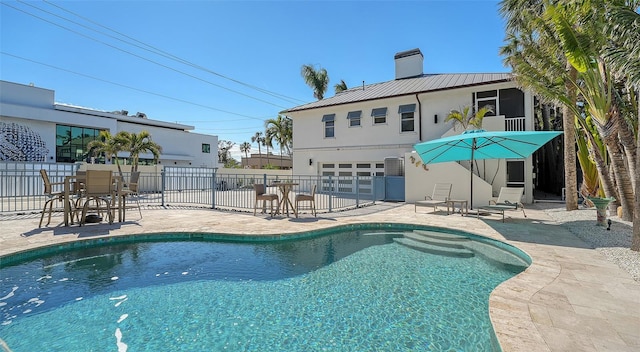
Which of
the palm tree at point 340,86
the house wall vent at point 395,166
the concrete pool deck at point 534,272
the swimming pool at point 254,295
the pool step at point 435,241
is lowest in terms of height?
the swimming pool at point 254,295

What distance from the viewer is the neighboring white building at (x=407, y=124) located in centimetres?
1291

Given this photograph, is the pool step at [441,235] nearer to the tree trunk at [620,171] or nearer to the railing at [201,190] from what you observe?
the railing at [201,190]

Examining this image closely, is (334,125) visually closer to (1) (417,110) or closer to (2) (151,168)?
(1) (417,110)

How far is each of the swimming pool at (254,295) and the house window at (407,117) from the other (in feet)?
36.6

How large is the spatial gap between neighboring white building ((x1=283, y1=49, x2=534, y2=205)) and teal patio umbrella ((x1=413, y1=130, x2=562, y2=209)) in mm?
2266

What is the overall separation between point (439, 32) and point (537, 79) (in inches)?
182

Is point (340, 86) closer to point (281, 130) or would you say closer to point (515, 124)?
point (281, 130)

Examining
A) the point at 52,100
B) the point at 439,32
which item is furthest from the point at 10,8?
the point at 439,32

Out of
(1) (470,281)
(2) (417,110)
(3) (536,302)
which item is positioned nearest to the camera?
(3) (536,302)

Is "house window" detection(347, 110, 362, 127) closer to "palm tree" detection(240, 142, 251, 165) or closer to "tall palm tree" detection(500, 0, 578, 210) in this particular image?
"tall palm tree" detection(500, 0, 578, 210)

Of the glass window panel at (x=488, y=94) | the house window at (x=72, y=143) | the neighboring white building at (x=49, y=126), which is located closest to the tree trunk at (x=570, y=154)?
the glass window panel at (x=488, y=94)

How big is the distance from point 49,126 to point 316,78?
26.2m

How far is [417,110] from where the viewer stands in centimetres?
1614

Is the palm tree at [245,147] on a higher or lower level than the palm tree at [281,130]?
higher
